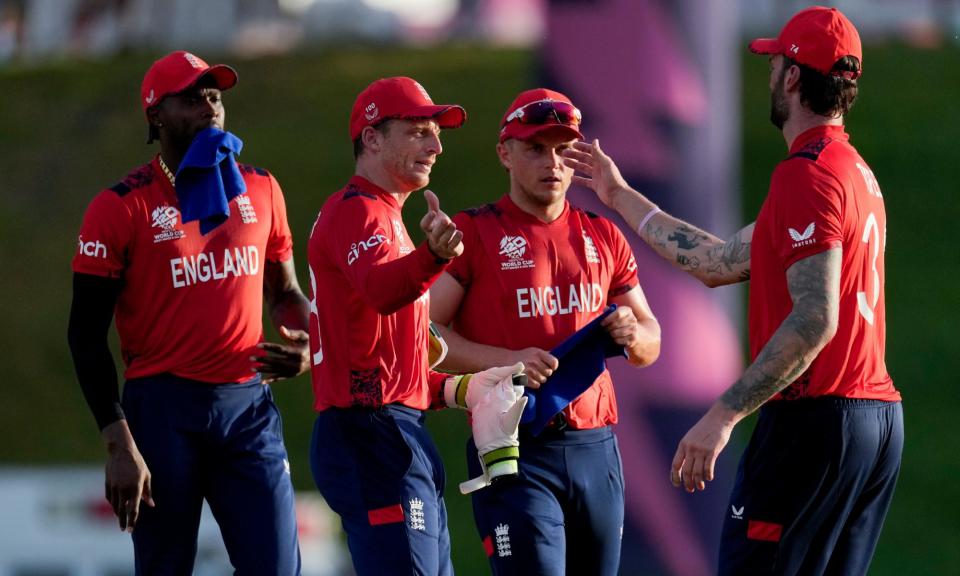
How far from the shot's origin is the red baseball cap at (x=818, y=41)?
243 inches

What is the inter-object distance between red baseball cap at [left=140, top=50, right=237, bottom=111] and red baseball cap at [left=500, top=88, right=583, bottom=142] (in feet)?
4.21

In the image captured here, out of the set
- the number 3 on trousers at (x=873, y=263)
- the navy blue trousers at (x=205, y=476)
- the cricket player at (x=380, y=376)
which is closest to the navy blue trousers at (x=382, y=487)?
the cricket player at (x=380, y=376)

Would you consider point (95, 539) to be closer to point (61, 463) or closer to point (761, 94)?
point (61, 463)

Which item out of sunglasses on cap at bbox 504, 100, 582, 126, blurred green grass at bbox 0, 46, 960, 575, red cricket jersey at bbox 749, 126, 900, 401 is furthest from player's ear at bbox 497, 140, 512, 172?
blurred green grass at bbox 0, 46, 960, 575

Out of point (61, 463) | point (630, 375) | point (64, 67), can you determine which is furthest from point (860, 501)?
point (64, 67)

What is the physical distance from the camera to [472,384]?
6.64 meters

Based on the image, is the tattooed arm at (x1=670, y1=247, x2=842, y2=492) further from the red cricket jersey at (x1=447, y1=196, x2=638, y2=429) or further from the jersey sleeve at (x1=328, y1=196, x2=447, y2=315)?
the jersey sleeve at (x1=328, y1=196, x2=447, y2=315)

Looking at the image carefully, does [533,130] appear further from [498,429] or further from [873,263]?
[873,263]

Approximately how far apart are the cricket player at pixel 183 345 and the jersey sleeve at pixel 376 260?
1.99 feet

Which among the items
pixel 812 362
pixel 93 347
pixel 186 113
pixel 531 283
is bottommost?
pixel 812 362

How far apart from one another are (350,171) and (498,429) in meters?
23.0

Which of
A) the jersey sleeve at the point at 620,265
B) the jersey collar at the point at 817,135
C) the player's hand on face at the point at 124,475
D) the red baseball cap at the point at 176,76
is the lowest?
the player's hand on face at the point at 124,475

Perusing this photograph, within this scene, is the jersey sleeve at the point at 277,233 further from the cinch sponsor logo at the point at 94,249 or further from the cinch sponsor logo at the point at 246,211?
the cinch sponsor logo at the point at 94,249

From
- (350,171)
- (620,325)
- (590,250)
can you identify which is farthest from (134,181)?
(350,171)
